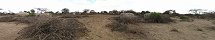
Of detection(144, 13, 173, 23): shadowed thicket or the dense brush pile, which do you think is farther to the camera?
detection(144, 13, 173, 23): shadowed thicket

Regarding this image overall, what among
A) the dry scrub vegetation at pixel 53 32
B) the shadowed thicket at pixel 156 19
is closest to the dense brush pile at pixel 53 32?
the dry scrub vegetation at pixel 53 32

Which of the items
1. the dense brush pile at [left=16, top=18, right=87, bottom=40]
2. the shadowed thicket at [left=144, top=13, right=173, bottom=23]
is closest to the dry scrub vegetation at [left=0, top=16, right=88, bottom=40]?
the dense brush pile at [left=16, top=18, right=87, bottom=40]

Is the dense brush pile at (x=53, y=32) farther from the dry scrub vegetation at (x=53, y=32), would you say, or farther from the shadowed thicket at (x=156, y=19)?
the shadowed thicket at (x=156, y=19)

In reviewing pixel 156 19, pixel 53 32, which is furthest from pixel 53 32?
pixel 156 19

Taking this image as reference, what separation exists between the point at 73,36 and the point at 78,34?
53 cm

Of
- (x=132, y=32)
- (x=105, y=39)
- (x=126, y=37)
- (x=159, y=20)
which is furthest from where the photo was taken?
(x=159, y=20)

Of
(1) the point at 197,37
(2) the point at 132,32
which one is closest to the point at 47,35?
(2) the point at 132,32

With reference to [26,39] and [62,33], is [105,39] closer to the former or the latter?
[62,33]

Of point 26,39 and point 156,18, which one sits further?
point 156,18

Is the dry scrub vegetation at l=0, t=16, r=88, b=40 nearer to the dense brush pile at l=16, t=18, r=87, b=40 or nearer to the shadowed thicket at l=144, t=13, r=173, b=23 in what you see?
the dense brush pile at l=16, t=18, r=87, b=40

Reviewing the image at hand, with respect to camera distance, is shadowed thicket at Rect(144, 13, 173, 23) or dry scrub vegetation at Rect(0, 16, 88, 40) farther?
shadowed thicket at Rect(144, 13, 173, 23)

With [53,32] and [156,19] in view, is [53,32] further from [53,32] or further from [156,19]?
[156,19]

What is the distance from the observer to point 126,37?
404 inches

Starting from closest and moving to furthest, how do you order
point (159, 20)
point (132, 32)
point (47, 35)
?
point (47, 35) < point (132, 32) < point (159, 20)
